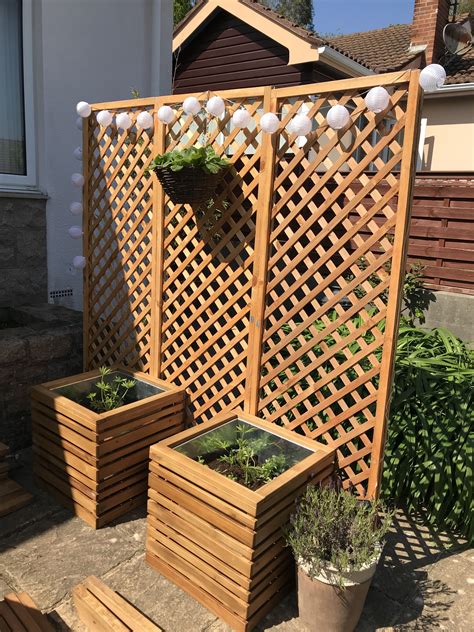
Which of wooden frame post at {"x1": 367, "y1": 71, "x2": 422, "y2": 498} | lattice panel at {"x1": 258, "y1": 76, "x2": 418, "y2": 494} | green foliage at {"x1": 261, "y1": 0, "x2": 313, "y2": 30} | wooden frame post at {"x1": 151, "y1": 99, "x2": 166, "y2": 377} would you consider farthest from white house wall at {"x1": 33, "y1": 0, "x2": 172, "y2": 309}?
green foliage at {"x1": 261, "y1": 0, "x2": 313, "y2": 30}

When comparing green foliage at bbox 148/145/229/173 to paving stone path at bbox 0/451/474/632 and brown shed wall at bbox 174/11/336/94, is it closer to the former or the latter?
paving stone path at bbox 0/451/474/632

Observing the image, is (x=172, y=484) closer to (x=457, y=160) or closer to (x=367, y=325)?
(x=367, y=325)

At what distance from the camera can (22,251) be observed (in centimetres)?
432

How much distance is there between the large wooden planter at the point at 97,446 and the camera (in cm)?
293

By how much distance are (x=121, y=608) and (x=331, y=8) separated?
36.1 metres

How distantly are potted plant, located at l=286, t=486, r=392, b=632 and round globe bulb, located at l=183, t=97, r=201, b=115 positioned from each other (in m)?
2.24

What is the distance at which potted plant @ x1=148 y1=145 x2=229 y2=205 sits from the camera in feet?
9.17

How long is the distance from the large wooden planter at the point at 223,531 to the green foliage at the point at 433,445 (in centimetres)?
75

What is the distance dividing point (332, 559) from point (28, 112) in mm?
4158

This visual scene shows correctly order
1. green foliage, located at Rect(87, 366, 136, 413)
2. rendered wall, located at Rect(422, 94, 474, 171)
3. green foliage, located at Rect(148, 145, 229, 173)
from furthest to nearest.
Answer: rendered wall, located at Rect(422, 94, 474, 171), green foliage, located at Rect(87, 366, 136, 413), green foliage, located at Rect(148, 145, 229, 173)

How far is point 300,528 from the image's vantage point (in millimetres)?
2309

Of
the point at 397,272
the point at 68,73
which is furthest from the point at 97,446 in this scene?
the point at 68,73

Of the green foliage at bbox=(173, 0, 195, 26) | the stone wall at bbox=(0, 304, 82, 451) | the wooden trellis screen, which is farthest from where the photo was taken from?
the green foliage at bbox=(173, 0, 195, 26)

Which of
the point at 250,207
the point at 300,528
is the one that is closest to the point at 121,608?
the point at 300,528
